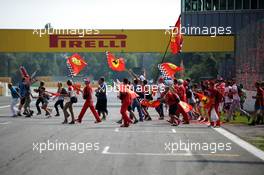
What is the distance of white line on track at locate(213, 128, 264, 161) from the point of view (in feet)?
47.3

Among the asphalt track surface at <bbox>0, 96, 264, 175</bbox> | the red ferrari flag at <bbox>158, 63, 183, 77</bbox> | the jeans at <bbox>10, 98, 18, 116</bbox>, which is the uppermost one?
the red ferrari flag at <bbox>158, 63, 183, 77</bbox>

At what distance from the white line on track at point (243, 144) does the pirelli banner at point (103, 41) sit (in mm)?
31968

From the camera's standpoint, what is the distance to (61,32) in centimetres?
5284

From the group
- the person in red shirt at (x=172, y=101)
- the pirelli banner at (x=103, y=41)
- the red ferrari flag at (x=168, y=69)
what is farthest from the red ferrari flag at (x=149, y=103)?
the pirelli banner at (x=103, y=41)

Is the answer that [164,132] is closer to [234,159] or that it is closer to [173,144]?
[173,144]

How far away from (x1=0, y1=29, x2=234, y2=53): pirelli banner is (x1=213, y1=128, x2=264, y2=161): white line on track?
31968mm

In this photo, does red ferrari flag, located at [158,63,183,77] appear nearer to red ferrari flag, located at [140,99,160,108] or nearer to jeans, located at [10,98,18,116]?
red ferrari flag, located at [140,99,160,108]

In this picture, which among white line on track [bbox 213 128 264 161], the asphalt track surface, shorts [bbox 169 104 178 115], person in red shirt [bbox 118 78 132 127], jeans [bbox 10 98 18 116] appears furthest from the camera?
jeans [bbox 10 98 18 116]

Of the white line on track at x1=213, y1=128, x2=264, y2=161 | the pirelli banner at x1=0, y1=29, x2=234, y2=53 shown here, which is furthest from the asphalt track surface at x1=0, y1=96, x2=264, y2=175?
the pirelli banner at x1=0, y1=29, x2=234, y2=53

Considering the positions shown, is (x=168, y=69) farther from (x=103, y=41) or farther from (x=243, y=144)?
(x=103, y=41)

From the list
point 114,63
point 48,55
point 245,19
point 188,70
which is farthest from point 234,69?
point 48,55

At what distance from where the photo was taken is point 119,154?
13727 millimetres

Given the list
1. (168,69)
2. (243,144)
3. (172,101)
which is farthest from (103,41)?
(243,144)

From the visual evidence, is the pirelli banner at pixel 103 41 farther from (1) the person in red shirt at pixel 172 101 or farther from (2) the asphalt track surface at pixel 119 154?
(2) the asphalt track surface at pixel 119 154
